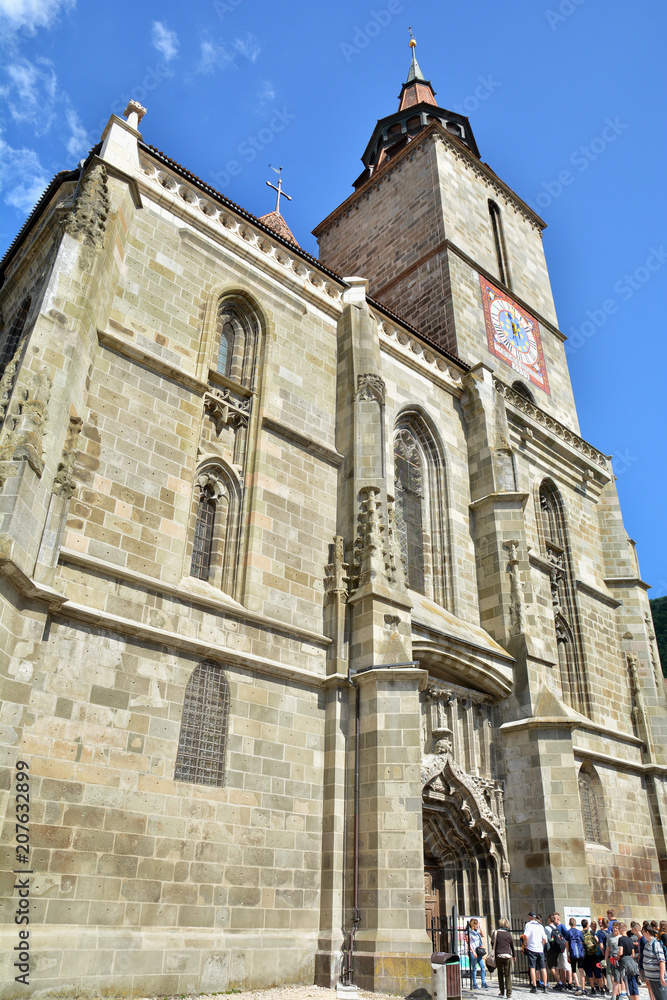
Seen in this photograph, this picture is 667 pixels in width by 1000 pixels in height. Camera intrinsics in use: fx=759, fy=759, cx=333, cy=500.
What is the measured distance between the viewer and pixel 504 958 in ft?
35.2

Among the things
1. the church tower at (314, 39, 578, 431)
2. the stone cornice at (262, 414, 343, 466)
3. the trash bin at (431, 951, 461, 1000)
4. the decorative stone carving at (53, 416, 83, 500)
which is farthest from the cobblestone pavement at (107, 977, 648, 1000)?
the church tower at (314, 39, 578, 431)

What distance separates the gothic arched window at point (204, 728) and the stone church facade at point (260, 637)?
0.04m

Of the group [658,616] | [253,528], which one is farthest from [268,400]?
[658,616]

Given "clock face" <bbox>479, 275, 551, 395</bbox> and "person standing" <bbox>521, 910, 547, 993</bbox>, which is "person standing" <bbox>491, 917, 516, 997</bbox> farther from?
"clock face" <bbox>479, 275, 551, 395</bbox>

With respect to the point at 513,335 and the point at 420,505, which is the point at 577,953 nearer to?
the point at 420,505

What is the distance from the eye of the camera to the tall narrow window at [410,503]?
15.8m

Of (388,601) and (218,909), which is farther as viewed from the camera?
(388,601)

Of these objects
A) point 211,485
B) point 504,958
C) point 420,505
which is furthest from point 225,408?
point 504,958

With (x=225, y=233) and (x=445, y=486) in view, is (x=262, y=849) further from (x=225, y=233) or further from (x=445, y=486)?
(x=225, y=233)

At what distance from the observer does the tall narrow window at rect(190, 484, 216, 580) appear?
11.6 metres

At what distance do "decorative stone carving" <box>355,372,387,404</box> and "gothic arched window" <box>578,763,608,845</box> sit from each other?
30.6ft

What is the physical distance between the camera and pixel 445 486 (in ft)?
55.4

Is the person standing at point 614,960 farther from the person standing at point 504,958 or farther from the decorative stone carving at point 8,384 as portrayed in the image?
the decorative stone carving at point 8,384

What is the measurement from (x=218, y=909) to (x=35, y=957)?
8.03 ft
